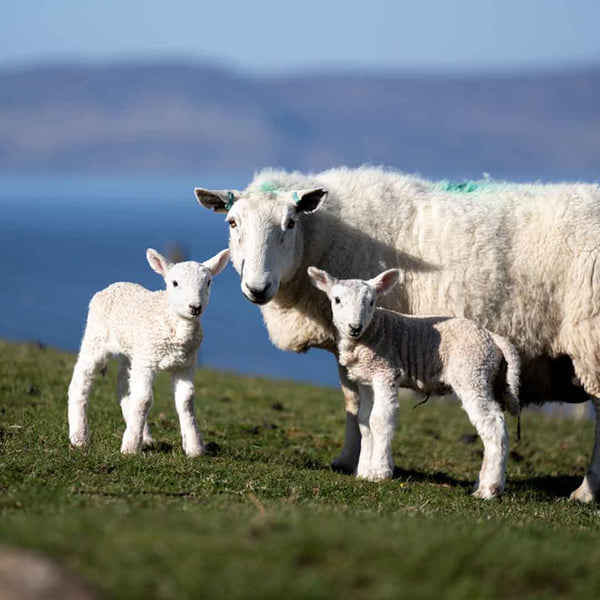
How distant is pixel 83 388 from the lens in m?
8.38

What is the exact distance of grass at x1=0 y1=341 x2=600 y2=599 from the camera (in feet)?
14.3

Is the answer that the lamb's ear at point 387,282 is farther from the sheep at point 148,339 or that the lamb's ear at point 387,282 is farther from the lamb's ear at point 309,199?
the sheep at point 148,339

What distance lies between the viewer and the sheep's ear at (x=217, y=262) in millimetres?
8000

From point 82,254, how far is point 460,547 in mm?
116181

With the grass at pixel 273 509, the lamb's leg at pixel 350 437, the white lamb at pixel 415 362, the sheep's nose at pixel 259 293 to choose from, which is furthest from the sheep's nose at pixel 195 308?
the lamb's leg at pixel 350 437

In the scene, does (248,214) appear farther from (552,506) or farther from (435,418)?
(435,418)

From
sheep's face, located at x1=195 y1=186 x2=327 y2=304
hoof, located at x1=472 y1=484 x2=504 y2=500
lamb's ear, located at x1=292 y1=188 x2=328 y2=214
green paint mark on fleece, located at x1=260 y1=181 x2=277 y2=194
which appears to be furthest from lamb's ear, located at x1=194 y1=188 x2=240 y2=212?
hoof, located at x1=472 y1=484 x2=504 y2=500

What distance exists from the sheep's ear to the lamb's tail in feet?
6.95

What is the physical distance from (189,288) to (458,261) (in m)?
2.53

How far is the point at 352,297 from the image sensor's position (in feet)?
26.2

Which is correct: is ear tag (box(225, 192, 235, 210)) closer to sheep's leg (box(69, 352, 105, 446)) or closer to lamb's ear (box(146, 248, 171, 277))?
lamb's ear (box(146, 248, 171, 277))

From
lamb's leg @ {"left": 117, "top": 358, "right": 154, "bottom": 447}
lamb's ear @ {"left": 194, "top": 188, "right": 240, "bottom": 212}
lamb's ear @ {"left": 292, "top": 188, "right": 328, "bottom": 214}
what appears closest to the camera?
lamb's leg @ {"left": 117, "top": 358, "right": 154, "bottom": 447}

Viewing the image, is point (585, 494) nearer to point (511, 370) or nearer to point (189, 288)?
point (511, 370)

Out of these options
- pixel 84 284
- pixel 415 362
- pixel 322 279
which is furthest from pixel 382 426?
pixel 84 284
